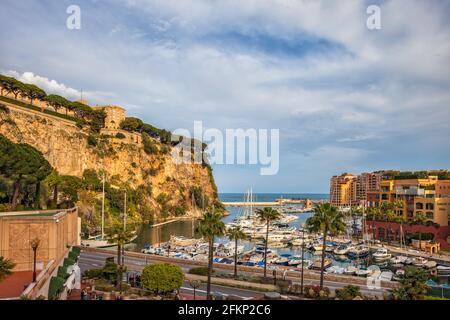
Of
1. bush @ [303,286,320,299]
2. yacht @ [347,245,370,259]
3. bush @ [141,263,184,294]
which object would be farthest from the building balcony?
bush @ [141,263,184,294]

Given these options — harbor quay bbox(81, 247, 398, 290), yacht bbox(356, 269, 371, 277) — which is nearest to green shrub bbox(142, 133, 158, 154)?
harbor quay bbox(81, 247, 398, 290)

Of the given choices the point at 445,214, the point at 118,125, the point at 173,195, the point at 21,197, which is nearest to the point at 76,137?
the point at 118,125

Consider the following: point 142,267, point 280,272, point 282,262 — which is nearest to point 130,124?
point 282,262

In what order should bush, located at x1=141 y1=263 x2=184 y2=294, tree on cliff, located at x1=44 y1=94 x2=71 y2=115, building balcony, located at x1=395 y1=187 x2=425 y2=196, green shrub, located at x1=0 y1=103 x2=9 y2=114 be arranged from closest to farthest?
1. bush, located at x1=141 y1=263 x2=184 y2=294
2. building balcony, located at x1=395 y1=187 x2=425 y2=196
3. green shrub, located at x1=0 y1=103 x2=9 y2=114
4. tree on cliff, located at x1=44 y1=94 x2=71 y2=115

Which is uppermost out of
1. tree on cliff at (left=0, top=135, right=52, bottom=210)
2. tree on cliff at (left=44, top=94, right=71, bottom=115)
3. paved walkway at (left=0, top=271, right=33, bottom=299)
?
tree on cliff at (left=44, top=94, right=71, bottom=115)

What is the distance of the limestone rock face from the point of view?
238 ft

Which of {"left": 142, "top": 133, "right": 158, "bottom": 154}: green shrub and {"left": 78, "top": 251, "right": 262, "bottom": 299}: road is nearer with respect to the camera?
{"left": 78, "top": 251, "right": 262, "bottom": 299}: road

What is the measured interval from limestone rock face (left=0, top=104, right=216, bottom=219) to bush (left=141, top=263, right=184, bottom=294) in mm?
54417

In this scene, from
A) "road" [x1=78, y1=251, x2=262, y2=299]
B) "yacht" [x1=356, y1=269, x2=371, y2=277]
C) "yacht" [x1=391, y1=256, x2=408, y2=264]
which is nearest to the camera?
"road" [x1=78, y1=251, x2=262, y2=299]

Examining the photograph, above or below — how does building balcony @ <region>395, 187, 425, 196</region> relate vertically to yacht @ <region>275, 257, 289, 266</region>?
above

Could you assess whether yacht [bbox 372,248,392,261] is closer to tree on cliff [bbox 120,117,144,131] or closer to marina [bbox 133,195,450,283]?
marina [bbox 133,195,450,283]

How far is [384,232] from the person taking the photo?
64500mm

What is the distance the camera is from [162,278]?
80.2 ft
